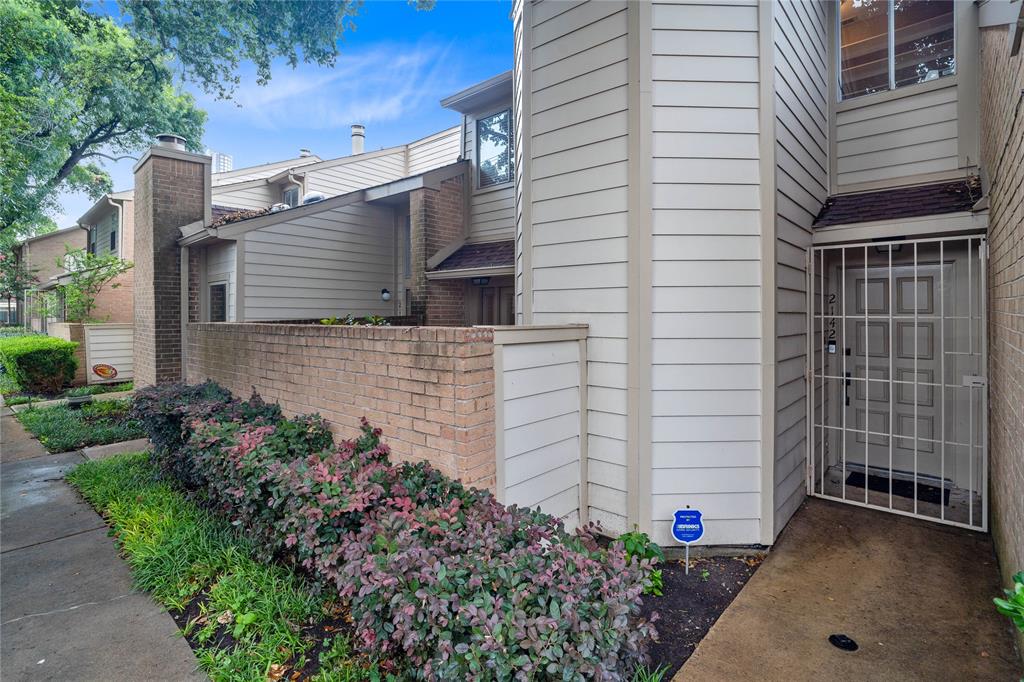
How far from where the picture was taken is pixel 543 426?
11.7 ft

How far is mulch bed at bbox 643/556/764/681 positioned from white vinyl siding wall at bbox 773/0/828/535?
61 cm

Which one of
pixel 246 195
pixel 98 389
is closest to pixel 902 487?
pixel 98 389

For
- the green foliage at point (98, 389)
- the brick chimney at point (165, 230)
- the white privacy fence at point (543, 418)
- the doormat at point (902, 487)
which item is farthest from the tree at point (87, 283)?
the doormat at point (902, 487)

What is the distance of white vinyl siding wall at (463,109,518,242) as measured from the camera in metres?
8.64

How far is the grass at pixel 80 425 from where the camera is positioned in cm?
689

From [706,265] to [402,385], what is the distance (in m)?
2.39

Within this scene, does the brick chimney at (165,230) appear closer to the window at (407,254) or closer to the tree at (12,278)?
the window at (407,254)

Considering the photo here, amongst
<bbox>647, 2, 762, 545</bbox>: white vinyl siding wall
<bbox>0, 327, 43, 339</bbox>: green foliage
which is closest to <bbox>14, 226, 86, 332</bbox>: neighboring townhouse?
<bbox>0, 327, 43, 339</bbox>: green foliage

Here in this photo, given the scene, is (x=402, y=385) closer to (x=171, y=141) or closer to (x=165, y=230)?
(x=165, y=230)

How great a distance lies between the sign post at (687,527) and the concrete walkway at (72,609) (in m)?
2.91

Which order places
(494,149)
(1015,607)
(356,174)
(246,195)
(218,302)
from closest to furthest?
(1015,607), (218,302), (494,149), (246,195), (356,174)

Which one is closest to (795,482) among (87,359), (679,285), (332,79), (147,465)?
(679,285)

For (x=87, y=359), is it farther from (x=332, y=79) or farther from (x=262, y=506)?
(x=262, y=506)

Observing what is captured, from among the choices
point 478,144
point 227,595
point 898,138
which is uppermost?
point 478,144
